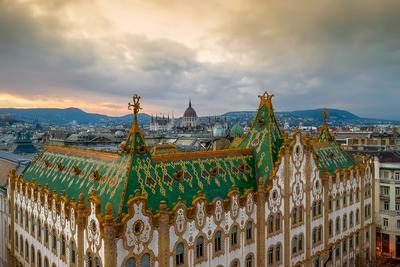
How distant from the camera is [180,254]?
39.8 m

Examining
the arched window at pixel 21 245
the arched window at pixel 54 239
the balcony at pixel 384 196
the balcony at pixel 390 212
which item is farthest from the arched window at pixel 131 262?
the balcony at pixel 390 212

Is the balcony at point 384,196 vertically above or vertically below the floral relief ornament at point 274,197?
below

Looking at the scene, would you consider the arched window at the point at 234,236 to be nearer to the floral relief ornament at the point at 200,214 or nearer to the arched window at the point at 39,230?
the floral relief ornament at the point at 200,214

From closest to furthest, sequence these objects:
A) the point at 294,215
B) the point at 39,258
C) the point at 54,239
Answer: the point at 54,239, the point at 39,258, the point at 294,215

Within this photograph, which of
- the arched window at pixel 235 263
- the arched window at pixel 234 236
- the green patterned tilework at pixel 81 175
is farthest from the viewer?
the arched window at pixel 235 263

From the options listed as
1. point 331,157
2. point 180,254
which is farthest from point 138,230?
point 331,157

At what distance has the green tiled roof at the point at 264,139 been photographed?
2089 inches

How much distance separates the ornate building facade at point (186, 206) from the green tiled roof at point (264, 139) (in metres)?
0.18

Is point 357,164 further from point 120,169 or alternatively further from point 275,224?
point 120,169

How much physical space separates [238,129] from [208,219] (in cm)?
13690

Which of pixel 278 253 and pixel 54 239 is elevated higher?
pixel 54 239

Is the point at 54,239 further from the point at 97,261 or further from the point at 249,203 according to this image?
the point at 249,203

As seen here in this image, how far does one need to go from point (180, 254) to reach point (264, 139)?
929 inches

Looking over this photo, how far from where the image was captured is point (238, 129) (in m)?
177
